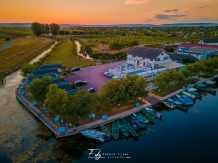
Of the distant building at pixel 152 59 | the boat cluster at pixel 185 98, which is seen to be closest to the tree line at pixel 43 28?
the distant building at pixel 152 59

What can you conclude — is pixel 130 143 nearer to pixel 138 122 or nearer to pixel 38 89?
pixel 138 122

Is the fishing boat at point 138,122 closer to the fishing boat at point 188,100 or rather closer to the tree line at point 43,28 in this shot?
the fishing boat at point 188,100

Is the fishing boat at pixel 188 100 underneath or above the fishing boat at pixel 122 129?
above

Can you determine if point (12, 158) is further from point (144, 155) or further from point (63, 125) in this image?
point (144, 155)

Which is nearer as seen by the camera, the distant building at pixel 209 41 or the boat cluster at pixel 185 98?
the boat cluster at pixel 185 98

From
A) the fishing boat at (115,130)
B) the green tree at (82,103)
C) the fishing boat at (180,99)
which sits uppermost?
the green tree at (82,103)

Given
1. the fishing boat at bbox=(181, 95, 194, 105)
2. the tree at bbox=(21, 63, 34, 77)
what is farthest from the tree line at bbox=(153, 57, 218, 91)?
the tree at bbox=(21, 63, 34, 77)

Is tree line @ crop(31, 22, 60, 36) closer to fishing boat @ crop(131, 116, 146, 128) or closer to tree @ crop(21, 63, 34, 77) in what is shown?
tree @ crop(21, 63, 34, 77)
